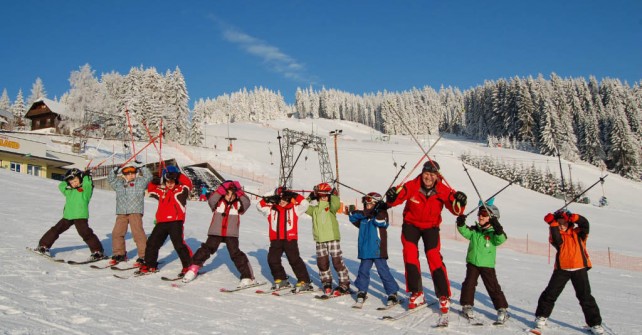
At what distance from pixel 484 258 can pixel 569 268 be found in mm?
1035

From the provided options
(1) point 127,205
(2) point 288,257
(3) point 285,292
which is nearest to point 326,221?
(2) point 288,257

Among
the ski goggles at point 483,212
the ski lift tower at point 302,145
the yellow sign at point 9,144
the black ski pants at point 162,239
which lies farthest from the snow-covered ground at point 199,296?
the ski lift tower at point 302,145

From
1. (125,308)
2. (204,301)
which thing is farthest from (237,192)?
(125,308)

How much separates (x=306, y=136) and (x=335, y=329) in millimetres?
37073

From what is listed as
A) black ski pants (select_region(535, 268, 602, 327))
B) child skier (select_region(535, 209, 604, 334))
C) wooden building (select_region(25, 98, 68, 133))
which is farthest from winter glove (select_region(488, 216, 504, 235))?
wooden building (select_region(25, 98, 68, 133))

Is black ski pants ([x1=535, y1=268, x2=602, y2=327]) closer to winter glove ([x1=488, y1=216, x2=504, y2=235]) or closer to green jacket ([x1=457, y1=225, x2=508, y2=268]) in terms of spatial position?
green jacket ([x1=457, y1=225, x2=508, y2=268])

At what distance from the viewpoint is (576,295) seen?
5.62 metres

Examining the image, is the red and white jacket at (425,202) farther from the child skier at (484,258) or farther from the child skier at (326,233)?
the child skier at (326,233)

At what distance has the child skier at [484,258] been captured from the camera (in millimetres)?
5742

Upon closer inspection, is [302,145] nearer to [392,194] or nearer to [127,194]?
[127,194]

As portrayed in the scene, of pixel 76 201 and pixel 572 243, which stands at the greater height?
pixel 76 201

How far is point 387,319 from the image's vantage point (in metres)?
5.48

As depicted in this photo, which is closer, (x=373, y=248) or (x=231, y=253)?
(x=373, y=248)

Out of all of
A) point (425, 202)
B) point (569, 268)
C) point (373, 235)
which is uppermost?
point (425, 202)
